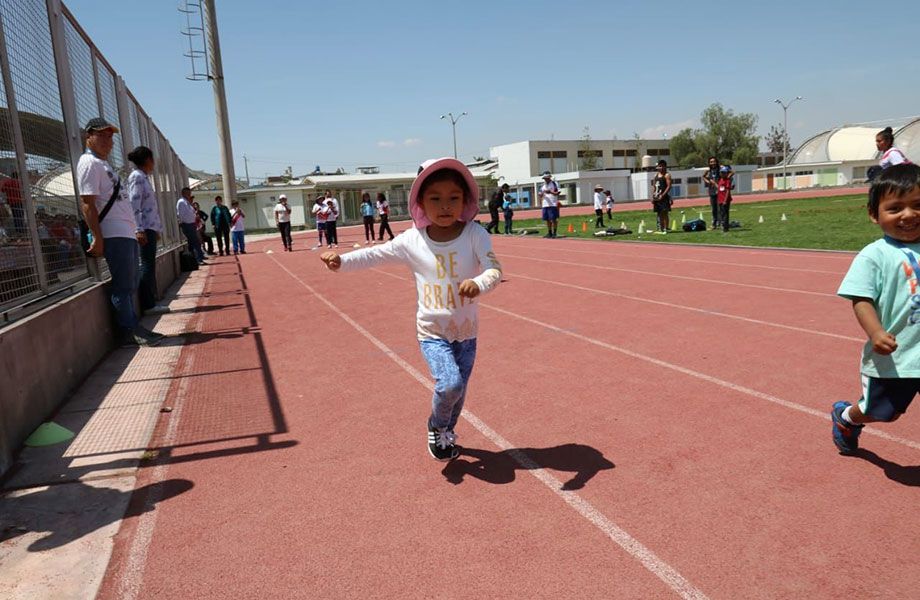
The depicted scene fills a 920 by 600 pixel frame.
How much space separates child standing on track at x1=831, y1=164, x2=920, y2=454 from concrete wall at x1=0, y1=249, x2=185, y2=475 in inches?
190

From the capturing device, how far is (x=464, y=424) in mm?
4387

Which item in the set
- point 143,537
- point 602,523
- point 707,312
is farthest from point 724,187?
point 143,537

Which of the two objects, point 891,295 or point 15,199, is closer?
point 891,295

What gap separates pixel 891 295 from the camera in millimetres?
3105

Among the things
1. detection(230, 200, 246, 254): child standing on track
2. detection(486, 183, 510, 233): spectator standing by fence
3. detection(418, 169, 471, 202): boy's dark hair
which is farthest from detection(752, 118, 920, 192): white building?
detection(418, 169, 471, 202): boy's dark hair

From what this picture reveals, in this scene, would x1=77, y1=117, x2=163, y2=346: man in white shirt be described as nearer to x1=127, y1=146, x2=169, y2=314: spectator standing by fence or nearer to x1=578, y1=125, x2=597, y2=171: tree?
x1=127, y1=146, x2=169, y2=314: spectator standing by fence

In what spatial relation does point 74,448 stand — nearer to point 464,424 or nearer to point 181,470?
point 181,470

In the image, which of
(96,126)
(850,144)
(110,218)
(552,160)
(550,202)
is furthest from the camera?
(850,144)

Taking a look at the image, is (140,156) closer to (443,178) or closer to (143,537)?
(443,178)

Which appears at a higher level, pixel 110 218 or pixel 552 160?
pixel 552 160

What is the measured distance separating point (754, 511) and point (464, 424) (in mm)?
1963

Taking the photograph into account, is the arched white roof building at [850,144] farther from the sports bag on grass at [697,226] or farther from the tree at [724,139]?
the sports bag on grass at [697,226]

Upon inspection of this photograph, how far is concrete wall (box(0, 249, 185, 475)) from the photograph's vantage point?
398cm

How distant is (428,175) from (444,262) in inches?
19.2
